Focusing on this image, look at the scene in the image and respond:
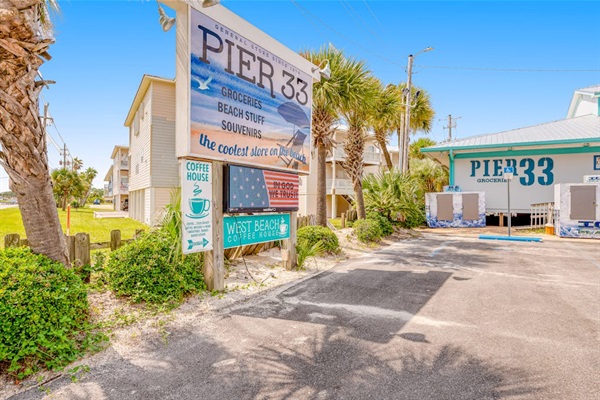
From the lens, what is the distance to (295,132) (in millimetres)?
8148

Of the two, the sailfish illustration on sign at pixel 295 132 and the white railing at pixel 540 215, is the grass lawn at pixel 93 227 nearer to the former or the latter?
the sailfish illustration on sign at pixel 295 132

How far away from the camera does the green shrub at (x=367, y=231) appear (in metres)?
12.6

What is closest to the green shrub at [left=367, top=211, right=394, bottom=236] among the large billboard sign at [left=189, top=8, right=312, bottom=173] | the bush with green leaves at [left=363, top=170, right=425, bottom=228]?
the bush with green leaves at [left=363, top=170, right=425, bottom=228]

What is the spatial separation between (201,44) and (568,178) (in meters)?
21.1

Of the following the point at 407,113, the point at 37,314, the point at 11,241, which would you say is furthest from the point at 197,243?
the point at 407,113

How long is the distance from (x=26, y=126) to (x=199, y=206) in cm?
254

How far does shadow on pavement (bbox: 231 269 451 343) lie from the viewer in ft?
15.9

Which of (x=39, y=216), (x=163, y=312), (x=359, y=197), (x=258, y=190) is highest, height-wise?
(x=258, y=190)

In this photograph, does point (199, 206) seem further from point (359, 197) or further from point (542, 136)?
point (542, 136)

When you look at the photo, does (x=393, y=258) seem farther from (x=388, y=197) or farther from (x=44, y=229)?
(x=44, y=229)

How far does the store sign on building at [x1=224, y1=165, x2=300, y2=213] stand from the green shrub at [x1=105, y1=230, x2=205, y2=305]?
1309mm

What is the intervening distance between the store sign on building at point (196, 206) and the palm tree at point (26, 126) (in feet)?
5.52

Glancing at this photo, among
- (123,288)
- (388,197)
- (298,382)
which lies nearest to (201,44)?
(123,288)

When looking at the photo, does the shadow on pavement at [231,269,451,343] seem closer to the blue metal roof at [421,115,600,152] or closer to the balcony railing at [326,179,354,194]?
the blue metal roof at [421,115,600,152]
